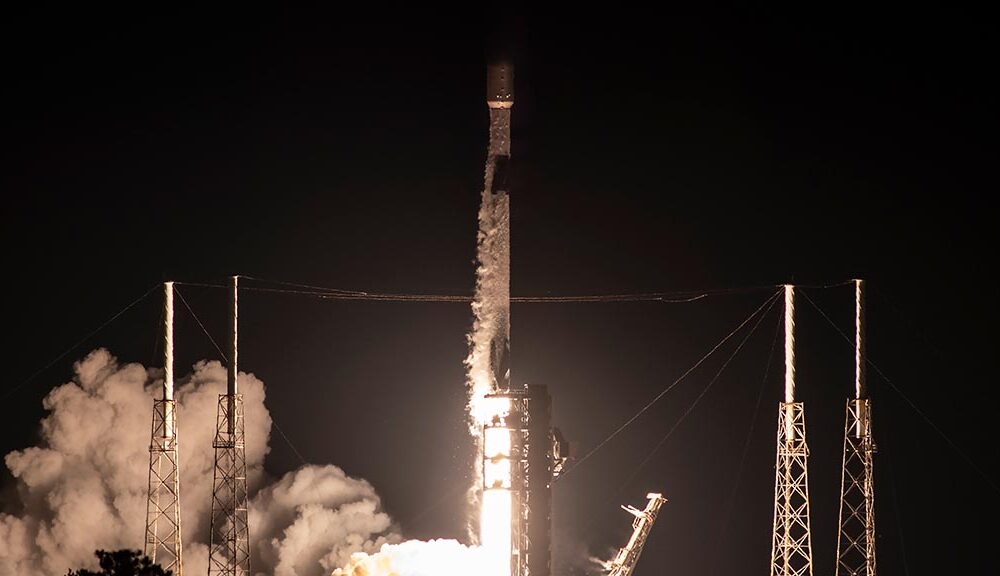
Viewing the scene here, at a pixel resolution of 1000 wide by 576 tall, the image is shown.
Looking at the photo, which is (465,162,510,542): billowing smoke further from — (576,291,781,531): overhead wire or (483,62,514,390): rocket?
(576,291,781,531): overhead wire

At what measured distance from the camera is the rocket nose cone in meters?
59.5

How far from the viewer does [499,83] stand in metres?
59.5

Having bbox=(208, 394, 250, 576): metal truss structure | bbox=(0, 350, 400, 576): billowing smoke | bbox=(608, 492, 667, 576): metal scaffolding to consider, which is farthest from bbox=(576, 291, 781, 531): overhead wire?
bbox=(208, 394, 250, 576): metal truss structure

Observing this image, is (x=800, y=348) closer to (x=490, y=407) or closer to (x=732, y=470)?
(x=732, y=470)

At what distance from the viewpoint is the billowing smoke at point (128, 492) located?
63031 mm

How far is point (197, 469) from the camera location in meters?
64.5

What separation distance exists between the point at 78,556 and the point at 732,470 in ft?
60.8

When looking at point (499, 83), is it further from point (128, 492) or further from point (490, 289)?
point (128, 492)

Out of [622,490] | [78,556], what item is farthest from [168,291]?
[622,490]

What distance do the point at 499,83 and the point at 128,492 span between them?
1521 centimetres

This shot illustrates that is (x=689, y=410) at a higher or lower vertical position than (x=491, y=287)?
lower

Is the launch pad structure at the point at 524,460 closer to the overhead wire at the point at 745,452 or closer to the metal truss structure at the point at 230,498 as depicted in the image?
the metal truss structure at the point at 230,498

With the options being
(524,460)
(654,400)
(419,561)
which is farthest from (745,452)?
(524,460)

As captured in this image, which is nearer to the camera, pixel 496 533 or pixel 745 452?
pixel 496 533
